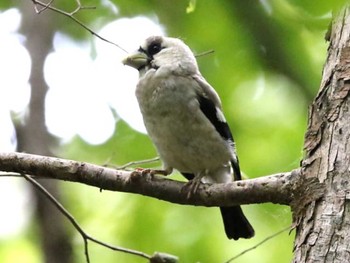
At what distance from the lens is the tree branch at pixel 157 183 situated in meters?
2.87

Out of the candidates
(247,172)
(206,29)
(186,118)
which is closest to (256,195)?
(186,118)

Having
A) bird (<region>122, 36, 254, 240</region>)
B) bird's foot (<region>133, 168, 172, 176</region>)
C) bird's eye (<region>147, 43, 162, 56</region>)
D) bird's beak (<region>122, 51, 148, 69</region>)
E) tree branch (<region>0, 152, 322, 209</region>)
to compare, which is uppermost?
bird's eye (<region>147, 43, 162, 56</region>)

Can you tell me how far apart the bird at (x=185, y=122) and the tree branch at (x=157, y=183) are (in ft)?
2.10

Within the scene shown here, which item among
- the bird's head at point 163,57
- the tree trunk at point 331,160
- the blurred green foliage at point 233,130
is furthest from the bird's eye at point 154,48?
the tree trunk at point 331,160

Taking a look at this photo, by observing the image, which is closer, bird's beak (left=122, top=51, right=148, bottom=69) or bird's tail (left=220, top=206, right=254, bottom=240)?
bird's tail (left=220, top=206, right=254, bottom=240)

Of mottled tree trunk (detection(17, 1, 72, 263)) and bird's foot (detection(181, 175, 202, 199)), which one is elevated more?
mottled tree trunk (detection(17, 1, 72, 263))

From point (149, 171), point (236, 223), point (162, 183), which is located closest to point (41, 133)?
point (236, 223)

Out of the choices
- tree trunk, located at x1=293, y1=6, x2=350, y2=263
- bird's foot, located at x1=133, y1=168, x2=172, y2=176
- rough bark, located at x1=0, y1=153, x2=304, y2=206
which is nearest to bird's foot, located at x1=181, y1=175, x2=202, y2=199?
rough bark, located at x1=0, y1=153, x2=304, y2=206

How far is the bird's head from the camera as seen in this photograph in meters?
4.13

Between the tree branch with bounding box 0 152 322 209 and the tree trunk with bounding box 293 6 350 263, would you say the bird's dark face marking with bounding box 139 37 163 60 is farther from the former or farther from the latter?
the tree trunk with bounding box 293 6 350 263

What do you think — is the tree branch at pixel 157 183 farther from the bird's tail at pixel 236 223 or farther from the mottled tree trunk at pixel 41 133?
the mottled tree trunk at pixel 41 133

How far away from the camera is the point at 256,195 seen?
9.52ft

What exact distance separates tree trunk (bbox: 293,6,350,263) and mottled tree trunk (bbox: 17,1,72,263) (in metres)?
2.31

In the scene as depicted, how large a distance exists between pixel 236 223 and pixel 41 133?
6.10 ft
